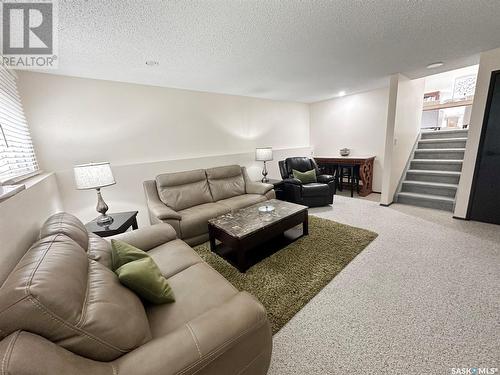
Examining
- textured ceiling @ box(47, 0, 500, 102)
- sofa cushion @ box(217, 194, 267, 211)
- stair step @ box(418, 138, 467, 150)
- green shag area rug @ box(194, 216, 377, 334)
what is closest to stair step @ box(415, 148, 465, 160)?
stair step @ box(418, 138, 467, 150)

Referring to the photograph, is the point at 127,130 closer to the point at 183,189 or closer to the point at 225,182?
the point at 183,189

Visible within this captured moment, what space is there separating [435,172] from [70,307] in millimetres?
5108

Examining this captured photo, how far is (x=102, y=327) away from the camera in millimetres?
754

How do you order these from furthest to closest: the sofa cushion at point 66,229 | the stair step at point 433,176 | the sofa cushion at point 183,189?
1. the stair step at point 433,176
2. the sofa cushion at point 183,189
3. the sofa cushion at point 66,229

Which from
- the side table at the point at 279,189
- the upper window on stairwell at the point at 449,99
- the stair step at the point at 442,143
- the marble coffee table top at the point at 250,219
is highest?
the upper window on stairwell at the point at 449,99

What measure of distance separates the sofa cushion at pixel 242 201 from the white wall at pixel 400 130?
2273 mm

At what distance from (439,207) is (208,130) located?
165 inches

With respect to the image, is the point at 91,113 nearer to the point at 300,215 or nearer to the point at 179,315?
the point at 179,315

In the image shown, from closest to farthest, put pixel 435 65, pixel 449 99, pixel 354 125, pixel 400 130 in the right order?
pixel 435 65 → pixel 400 130 → pixel 354 125 → pixel 449 99

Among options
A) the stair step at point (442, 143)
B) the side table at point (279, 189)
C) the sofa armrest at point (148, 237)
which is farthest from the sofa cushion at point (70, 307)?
the stair step at point (442, 143)

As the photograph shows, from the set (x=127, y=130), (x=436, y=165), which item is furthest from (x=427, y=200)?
(x=127, y=130)

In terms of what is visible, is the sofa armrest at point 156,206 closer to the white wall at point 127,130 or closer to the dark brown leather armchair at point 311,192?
the white wall at point 127,130

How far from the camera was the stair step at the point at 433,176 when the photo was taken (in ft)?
11.6

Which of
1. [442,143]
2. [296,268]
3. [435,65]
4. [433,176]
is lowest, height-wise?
[296,268]
